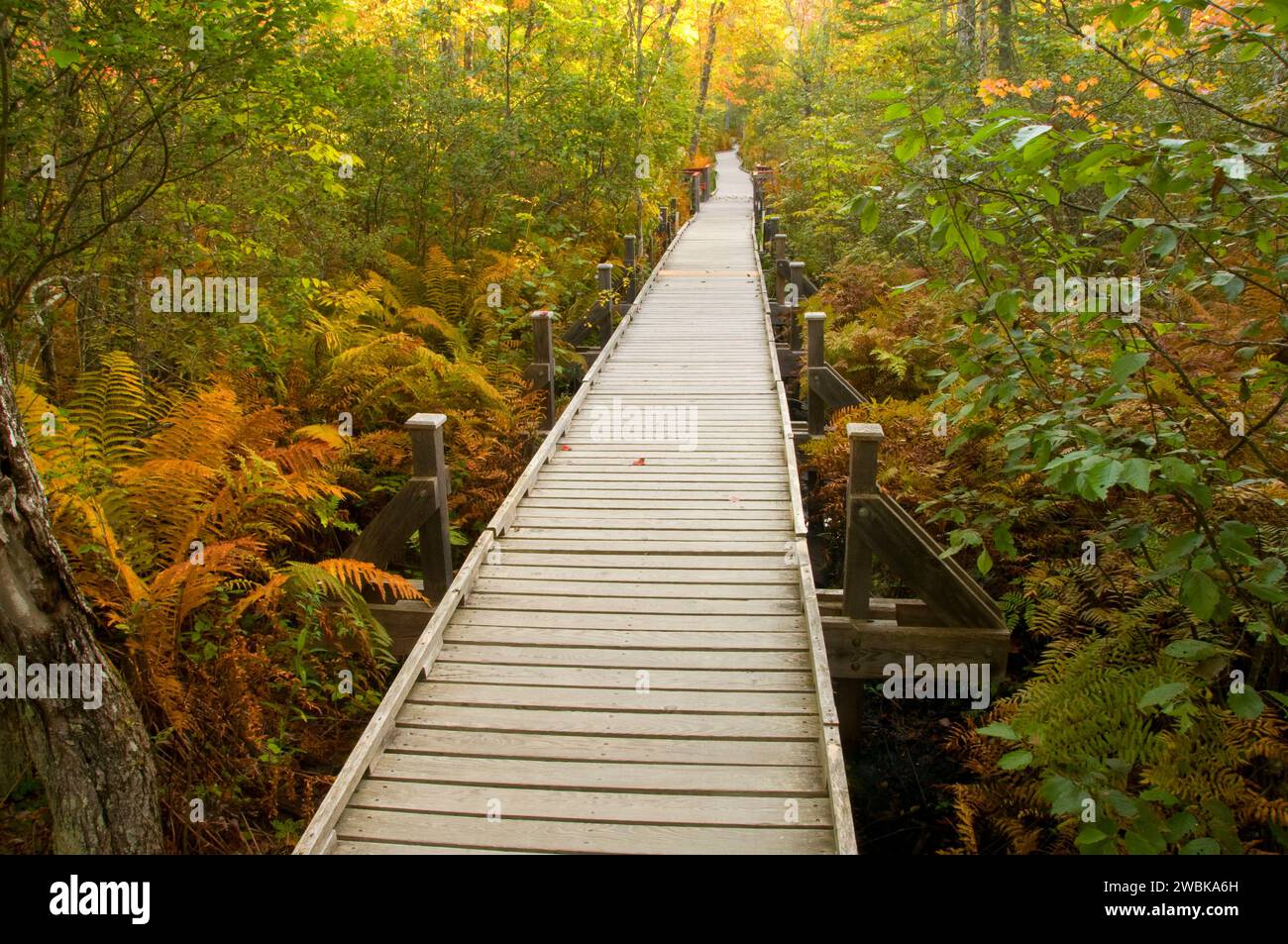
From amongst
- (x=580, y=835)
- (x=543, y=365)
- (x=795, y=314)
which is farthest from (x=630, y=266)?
(x=580, y=835)

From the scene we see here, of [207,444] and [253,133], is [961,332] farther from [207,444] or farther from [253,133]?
[253,133]

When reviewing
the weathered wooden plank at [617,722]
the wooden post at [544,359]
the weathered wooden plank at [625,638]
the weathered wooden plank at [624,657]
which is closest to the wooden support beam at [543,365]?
the wooden post at [544,359]

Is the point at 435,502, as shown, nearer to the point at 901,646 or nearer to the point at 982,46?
the point at 901,646

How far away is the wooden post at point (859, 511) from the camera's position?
554cm

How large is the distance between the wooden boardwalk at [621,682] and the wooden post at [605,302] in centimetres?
413

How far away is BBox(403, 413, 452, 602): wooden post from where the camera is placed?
19.2 ft

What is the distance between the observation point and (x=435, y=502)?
5.84 meters

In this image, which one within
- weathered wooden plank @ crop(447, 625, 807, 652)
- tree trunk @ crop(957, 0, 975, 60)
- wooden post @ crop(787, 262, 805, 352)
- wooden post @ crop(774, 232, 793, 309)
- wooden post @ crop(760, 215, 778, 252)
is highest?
tree trunk @ crop(957, 0, 975, 60)

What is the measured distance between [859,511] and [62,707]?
4.38 m

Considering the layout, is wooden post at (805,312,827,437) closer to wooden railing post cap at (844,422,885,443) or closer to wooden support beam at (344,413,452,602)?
wooden railing post cap at (844,422,885,443)

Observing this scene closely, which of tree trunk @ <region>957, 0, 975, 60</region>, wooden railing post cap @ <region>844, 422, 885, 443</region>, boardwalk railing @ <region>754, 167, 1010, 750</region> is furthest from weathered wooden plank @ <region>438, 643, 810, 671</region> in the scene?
tree trunk @ <region>957, 0, 975, 60</region>

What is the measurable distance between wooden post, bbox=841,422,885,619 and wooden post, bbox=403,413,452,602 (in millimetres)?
2778
